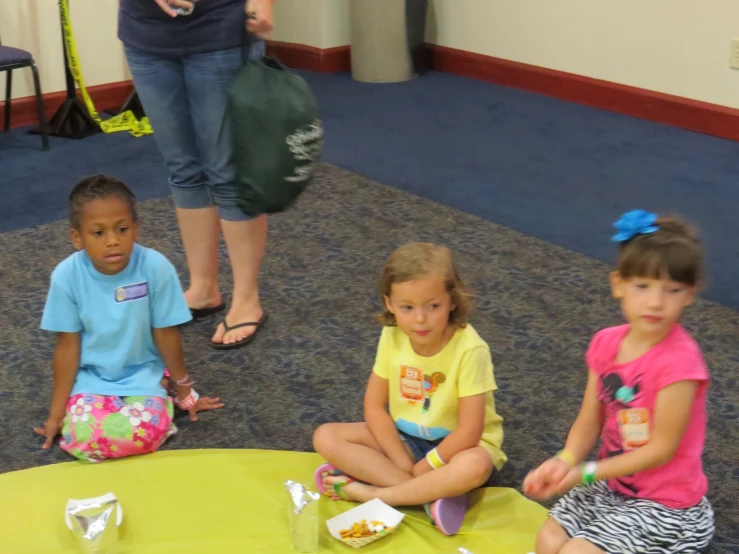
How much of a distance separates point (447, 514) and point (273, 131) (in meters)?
0.88

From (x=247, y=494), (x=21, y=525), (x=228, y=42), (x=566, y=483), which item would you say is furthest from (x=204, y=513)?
(x=228, y=42)

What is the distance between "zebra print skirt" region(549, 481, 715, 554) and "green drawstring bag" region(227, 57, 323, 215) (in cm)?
93

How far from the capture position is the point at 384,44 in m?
4.80

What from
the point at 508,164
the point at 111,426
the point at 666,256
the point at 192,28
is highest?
the point at 192,28

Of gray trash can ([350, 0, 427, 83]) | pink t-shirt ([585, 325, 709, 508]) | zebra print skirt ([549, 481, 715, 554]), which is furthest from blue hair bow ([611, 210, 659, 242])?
gray trash can ([350, 0, 427, 83])

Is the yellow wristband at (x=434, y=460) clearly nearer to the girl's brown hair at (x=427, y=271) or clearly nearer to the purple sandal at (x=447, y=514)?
the purple sandal at (x=447, y=514)

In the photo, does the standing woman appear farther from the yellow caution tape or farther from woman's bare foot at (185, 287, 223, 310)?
the yellow caution tape

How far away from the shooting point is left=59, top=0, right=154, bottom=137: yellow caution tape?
→ 4086 millimetres

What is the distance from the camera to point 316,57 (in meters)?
5.13

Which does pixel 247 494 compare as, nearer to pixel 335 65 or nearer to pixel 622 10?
pixel 622 10

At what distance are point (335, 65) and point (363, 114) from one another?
0.90 metres

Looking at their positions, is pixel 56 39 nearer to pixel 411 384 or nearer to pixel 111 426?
pixel 111 426

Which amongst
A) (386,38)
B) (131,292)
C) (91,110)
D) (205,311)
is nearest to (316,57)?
(386,38)

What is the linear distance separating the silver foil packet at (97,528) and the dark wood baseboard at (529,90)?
314 centimetres
